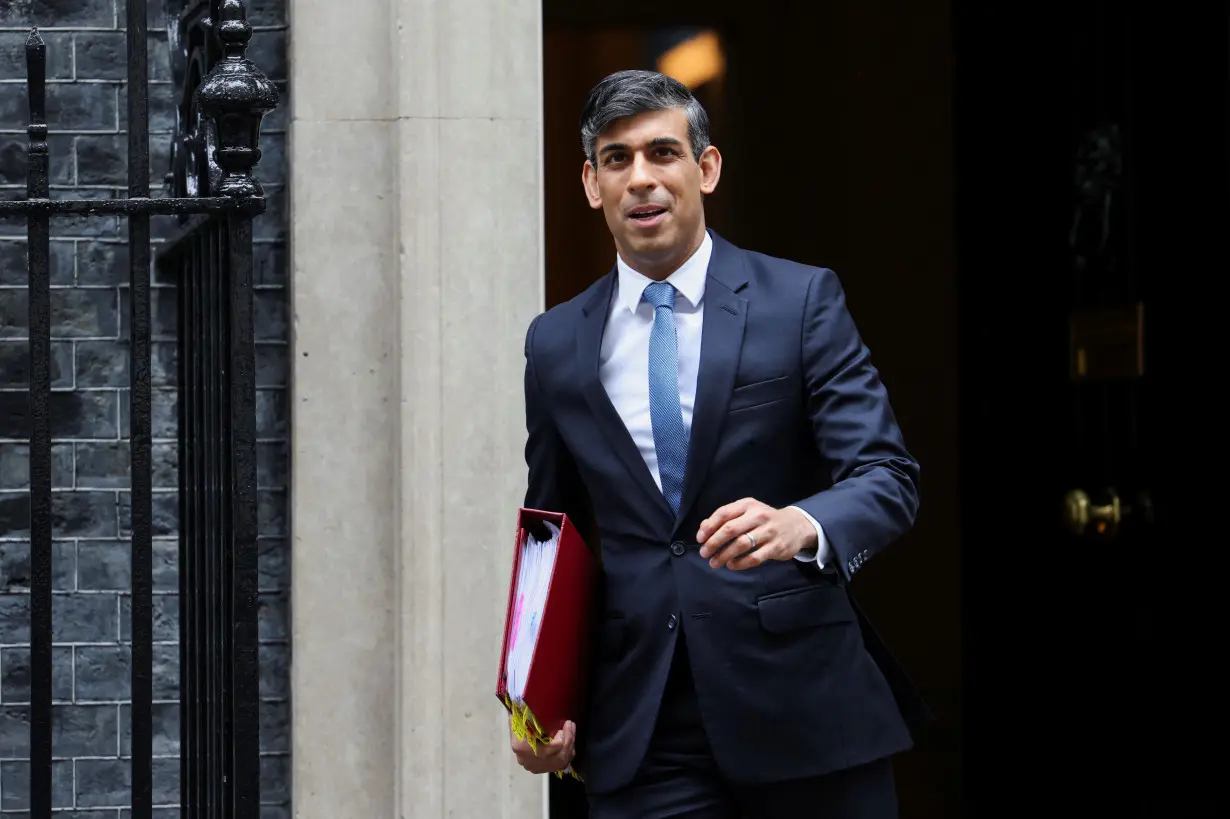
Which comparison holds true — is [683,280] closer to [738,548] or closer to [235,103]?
[738,548]

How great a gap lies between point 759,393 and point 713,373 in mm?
82

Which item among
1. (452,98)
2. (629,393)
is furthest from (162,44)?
(629,393)

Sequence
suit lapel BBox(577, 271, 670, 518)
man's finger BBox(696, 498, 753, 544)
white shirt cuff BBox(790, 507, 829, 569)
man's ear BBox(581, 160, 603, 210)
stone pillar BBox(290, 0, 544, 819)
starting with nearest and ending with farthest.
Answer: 1. man's finger BBox(696, 498, 753, 544)
2. white shirt cuff BBox(790, 507, 829, 569)
3. suit lapel BBox(577, 271, 670, 518)
4. man's ear BBox(581, 160, 603, 210)
5. stone pillar BBox(290, 0, 544, 819)

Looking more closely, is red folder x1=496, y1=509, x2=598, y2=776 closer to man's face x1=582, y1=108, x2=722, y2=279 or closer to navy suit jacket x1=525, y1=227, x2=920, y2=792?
navy suit jacket x1=525, y1=227, x2=920, y2=792

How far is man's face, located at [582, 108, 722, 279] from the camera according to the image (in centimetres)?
296

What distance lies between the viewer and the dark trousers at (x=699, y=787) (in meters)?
2.92

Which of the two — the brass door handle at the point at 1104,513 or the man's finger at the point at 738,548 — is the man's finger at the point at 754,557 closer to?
the man's finger at the point at 738,548

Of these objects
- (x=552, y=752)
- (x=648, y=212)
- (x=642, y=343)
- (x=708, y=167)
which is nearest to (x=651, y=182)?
(x=648, y=212)

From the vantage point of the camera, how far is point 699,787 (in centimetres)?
293

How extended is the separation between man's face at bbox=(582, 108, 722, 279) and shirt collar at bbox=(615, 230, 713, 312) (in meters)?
0.04

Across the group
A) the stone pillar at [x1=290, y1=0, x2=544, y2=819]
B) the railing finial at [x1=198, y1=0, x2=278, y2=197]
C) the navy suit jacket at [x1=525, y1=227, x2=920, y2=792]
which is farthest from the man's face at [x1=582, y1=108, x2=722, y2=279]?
the stone pillar at [x1=290, y1=0, x2=544, y2=819]

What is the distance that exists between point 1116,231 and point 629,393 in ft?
9.16

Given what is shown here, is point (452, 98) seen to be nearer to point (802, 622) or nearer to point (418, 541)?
point (418, 541)

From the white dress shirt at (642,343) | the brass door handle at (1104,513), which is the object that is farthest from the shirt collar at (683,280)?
the brass door handle at (1104,513)
